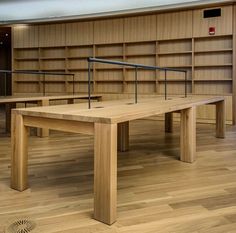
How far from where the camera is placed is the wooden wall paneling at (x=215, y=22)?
533 cm

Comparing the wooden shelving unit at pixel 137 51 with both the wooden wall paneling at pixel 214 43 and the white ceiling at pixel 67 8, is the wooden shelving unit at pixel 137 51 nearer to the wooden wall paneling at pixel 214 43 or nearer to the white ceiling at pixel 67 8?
the wooden wall paneling at pixel 214 43

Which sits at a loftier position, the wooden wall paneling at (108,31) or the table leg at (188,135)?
the wooden wall paneling at (108,31)

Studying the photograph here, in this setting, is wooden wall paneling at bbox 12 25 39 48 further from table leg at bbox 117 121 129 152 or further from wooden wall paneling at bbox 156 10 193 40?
table leg at bbox 117 121 129 152

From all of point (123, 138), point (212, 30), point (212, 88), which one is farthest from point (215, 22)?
point (123, 138)

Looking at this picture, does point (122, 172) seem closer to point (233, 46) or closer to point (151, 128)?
point (151, 128)

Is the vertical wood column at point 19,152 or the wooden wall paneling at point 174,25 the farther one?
the wooden wall paneling at point 174,25

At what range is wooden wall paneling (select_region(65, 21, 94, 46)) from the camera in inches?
261

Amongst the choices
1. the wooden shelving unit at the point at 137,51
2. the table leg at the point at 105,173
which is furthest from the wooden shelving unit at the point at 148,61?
the table leg at the point at 105,173

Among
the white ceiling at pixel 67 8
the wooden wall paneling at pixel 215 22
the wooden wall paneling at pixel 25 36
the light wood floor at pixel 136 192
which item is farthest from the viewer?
the wooden wall paneling at pixel 25 36

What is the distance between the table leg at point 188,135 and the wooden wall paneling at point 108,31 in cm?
396

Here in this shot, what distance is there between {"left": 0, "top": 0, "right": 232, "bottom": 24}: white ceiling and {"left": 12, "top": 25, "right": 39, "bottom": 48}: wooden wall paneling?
0.96 ft

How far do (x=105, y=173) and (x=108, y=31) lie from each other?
536 centimetres

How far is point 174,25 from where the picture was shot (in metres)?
5.79

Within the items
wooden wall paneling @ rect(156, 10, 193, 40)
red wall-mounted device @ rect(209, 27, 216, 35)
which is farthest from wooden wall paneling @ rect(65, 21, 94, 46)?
red wall-mounted device @ rect(209, 27, 216, 35)
